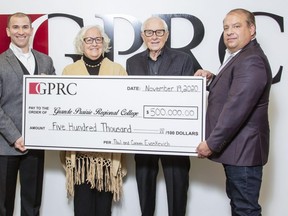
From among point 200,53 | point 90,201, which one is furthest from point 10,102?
point 200,53

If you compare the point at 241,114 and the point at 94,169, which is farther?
the point at 94,169

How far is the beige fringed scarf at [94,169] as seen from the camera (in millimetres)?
2061

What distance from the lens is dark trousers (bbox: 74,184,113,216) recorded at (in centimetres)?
212

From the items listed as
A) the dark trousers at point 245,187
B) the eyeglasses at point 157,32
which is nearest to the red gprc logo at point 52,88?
the eyeglasses at point 157,32

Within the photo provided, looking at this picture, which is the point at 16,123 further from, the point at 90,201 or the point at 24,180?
the point at 90,201

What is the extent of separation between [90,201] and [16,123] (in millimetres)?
631

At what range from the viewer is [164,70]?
2.07 metres

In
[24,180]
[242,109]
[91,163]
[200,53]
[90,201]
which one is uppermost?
[200,53]

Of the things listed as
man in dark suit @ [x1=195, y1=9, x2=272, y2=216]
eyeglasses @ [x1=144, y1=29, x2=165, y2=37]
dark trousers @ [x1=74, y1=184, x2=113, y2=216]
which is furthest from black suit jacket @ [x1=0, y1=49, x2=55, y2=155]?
man in dark suit @ [x1=195, y1=9, x2=272, y2=216]

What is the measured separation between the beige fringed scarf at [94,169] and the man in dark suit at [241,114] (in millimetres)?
581

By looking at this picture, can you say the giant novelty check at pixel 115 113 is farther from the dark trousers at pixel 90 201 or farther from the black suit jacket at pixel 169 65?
the dark trousers at pixel 90 201

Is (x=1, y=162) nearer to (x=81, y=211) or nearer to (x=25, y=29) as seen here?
(x=81, y=211)

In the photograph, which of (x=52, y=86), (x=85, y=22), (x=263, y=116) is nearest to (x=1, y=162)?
(x=52, y=86)

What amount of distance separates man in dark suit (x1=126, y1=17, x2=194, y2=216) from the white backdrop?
0.33 metres
